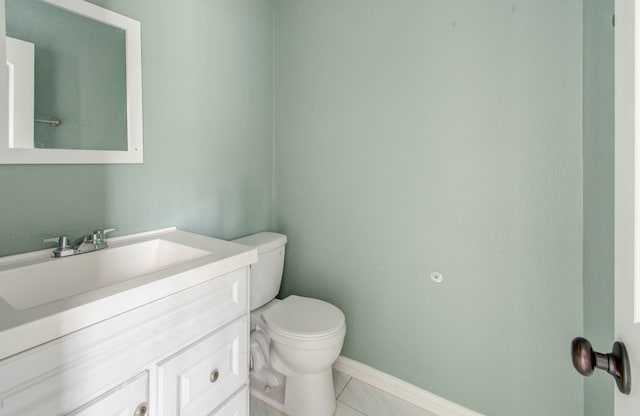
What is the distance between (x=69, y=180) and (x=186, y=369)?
0.79 meters

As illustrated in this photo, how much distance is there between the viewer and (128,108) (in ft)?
3.87

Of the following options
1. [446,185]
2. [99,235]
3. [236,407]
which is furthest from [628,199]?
[99,235]

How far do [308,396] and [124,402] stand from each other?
89cm

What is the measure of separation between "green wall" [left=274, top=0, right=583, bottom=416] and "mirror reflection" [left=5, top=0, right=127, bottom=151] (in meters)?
0.93

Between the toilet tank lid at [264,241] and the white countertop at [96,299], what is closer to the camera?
the white countertop at [96,299]

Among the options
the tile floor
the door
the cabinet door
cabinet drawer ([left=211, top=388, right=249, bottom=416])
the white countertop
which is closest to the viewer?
the door

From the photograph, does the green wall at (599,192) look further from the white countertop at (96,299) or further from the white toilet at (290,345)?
the white countertop at (96,299)

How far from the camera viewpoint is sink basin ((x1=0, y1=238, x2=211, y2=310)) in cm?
83

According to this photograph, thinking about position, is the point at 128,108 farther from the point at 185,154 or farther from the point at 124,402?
the point at 124,402

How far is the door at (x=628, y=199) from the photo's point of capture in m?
0.37

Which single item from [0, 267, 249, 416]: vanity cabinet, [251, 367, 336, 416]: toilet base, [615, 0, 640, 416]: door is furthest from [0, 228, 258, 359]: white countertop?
[615, 0, 640, 416]: door

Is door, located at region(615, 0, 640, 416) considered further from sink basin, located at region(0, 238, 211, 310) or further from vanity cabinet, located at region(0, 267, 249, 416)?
sink basin, located at region(0, 238, 211, 310)

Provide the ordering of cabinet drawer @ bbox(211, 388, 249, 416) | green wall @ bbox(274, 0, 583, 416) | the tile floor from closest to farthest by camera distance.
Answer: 1. cabinet drawer @ bbox(211, 388, 249, 416)
2. green wall @ bbox(274, 0, 583, 416)
3. the tile floor

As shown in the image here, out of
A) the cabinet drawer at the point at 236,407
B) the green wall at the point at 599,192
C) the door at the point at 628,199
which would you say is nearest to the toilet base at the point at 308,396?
the cabinet drawer at the point at 236,407
